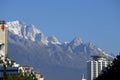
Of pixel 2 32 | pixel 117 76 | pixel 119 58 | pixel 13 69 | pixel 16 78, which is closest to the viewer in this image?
pixel 13 69

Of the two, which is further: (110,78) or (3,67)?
(110,78)

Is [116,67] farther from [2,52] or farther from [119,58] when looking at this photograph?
[2,52]

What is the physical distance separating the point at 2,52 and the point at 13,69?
112m

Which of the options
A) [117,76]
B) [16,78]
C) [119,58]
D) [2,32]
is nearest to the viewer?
[117,76]

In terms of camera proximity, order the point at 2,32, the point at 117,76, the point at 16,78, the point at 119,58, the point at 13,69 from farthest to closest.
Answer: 1. the point at 2,32
2. the point at 16,78
3. the point at 119,58
4. the point at 117,76
5. the point at 13,69

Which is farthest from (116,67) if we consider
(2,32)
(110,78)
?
(2,32)

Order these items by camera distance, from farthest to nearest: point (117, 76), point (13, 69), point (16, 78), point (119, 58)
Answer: point (16, 78)
point (119, 58)
point (117, 76)
point (13, 69)

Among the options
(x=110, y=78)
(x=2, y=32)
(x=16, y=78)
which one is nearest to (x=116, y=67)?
(x=110, y=78)

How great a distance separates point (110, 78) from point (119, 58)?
10273mm

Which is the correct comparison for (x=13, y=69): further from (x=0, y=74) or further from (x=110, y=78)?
(x=110, y=78)

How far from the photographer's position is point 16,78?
11625cm

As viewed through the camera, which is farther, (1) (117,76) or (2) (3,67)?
(1) (117,76)

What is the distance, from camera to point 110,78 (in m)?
94.5

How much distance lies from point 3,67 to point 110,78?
4262 centimetres
